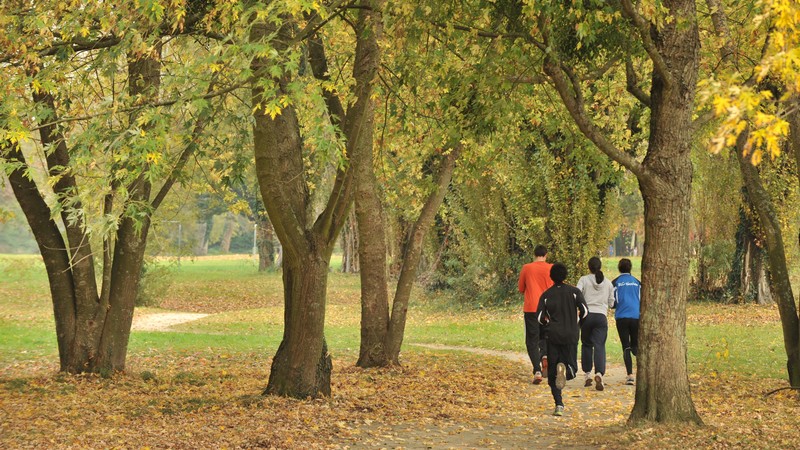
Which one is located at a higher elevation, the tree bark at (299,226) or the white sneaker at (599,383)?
the tree bark at (299,226)

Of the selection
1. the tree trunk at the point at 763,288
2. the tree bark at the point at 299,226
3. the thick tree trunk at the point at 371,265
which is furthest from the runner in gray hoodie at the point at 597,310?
the tree trunk at the point at 763,288

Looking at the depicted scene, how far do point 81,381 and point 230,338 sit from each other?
403 inches

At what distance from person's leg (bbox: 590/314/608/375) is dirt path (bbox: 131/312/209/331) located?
1704 cm

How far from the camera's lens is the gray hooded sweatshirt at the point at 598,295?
1422cm

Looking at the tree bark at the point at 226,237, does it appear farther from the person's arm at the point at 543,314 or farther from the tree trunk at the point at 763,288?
the person's arm at the point at 543,314

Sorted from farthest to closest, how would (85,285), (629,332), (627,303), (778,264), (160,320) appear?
(160,320) → (629,332) → (627,303) → (85,285) → (778,264)

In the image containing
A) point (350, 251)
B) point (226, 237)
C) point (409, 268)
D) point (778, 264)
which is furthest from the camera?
point (226, 237)

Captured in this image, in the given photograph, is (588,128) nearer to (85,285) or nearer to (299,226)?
A: (299,226)

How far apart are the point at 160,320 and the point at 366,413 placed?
2110cm

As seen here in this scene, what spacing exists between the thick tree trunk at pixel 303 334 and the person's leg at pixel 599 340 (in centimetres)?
457

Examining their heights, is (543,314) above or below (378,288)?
below

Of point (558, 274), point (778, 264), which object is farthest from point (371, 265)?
point (778, 264)

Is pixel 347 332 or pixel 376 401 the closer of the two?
pixel 376 401

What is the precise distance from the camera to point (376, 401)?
12.7 meters
